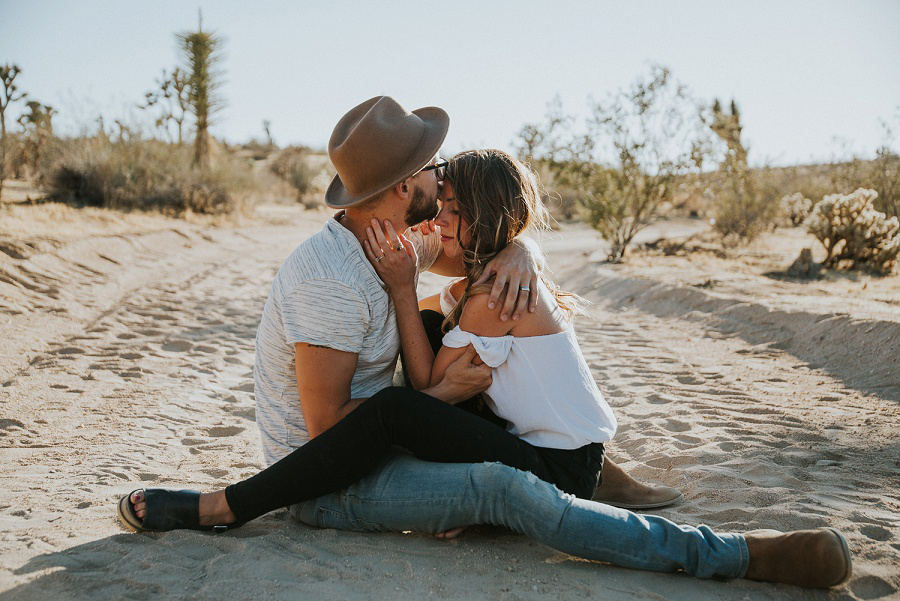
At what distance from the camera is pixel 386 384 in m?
2.66

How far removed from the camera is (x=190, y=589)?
6.73 ft

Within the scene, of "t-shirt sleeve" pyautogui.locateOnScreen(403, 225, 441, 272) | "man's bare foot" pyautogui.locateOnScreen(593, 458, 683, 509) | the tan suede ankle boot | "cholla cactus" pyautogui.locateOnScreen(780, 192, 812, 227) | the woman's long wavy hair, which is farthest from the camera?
"cholla cactus" pyautogui.locateOnScreen(780, 192, 812, 227)

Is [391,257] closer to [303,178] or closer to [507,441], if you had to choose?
[507,441]

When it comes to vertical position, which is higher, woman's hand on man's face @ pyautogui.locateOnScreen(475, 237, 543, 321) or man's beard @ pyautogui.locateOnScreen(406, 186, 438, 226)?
man's beard @ pyautogui.locateOnScreen(406, 186, 438, 226)

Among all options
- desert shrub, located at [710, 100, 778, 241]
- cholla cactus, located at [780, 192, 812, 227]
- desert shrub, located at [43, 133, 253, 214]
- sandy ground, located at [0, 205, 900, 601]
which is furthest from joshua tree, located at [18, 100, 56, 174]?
cholla cactus, located at [780, 192, 812, 227]

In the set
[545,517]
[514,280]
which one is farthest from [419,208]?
[545,517]

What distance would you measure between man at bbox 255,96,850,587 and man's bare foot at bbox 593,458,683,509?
57cm

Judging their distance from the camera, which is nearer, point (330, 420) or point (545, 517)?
point (545, 517)

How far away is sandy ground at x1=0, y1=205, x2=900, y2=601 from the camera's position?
7.06 ft

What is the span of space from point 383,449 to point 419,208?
0.92 m

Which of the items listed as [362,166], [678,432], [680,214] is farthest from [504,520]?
[680,214]

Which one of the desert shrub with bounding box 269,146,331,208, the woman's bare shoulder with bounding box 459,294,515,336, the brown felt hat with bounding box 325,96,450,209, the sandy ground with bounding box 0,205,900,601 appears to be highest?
the desert shrub with bounding box 269,146,331,208

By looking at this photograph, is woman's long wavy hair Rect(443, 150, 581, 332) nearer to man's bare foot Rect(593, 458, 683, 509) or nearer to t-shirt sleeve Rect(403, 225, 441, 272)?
t-shirt sleeve Rect(403, 225, 441, 272)

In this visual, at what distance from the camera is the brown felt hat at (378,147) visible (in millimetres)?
2486
